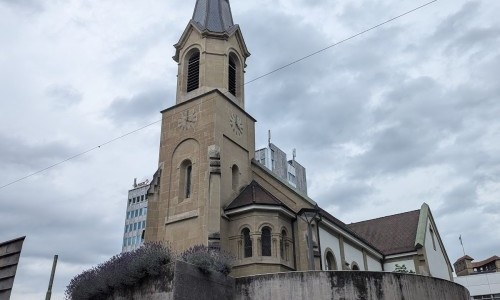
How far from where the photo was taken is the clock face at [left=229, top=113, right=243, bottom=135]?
95.2 ft

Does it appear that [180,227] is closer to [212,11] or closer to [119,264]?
[119,264]

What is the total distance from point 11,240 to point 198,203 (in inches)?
504

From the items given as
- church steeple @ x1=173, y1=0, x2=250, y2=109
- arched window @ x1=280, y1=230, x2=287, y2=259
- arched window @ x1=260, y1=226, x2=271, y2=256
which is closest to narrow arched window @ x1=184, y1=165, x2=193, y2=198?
church steeple @ x1=173, y1=0, x2=250, y2=109

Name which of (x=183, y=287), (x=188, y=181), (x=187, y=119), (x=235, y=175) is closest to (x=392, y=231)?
(x=235, y=175)

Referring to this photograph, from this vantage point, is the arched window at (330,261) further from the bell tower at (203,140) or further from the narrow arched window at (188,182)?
the narrow arched window at (188,182)

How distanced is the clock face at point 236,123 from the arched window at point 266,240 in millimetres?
6901

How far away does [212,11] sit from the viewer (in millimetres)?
Result: 33156

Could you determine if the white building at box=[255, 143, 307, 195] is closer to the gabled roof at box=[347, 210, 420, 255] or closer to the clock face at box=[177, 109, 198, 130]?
the gabled roof at box=[347, 210, 420, 255]

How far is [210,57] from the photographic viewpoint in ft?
99.8

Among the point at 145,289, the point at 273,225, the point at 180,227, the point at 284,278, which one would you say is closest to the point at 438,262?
the point at 273,225

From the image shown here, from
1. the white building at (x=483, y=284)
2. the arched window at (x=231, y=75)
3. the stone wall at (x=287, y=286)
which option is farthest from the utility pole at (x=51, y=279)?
the white building at (x=483, y=284)

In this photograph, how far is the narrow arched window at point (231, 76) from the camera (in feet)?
101

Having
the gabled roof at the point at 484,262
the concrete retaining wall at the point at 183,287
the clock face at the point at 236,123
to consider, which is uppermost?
the gabled roof at the point at 484,262

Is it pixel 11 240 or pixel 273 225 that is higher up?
pixel 273 225
